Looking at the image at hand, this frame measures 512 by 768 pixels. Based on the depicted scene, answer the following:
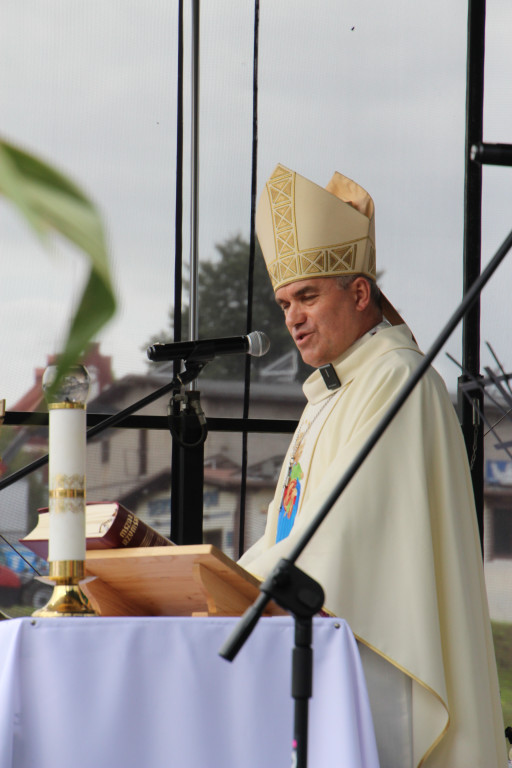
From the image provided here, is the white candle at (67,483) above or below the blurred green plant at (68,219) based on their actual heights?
below

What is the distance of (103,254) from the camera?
0.23 meters

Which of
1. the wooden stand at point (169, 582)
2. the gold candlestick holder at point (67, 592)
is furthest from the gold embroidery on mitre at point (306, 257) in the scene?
the gold candlestick holder at point (67, 592)

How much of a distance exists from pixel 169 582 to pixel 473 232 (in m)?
2.73

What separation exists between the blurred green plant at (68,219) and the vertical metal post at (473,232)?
3632 mm

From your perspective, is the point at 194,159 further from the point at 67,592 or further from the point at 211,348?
the point at 67,592

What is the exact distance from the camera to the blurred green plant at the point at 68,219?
0.76ft

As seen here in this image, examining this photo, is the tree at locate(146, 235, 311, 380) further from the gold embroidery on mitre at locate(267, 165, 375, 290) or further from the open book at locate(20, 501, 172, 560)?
the open book at locate(20, 501, 172, 560)

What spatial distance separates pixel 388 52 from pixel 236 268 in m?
1.16

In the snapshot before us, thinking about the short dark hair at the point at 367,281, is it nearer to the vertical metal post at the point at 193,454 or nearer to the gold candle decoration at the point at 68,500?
the vertical metal post at the point at 193,454

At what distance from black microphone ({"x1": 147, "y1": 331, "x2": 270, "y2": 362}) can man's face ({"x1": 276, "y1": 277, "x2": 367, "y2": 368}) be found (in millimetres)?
346

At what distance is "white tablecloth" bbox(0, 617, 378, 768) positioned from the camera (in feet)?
4.50

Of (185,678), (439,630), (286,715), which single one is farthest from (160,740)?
(439,630)

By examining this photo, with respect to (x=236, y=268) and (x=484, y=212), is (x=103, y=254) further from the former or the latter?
(x=484, y=212)

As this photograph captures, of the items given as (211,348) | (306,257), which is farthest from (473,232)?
(211,348)
